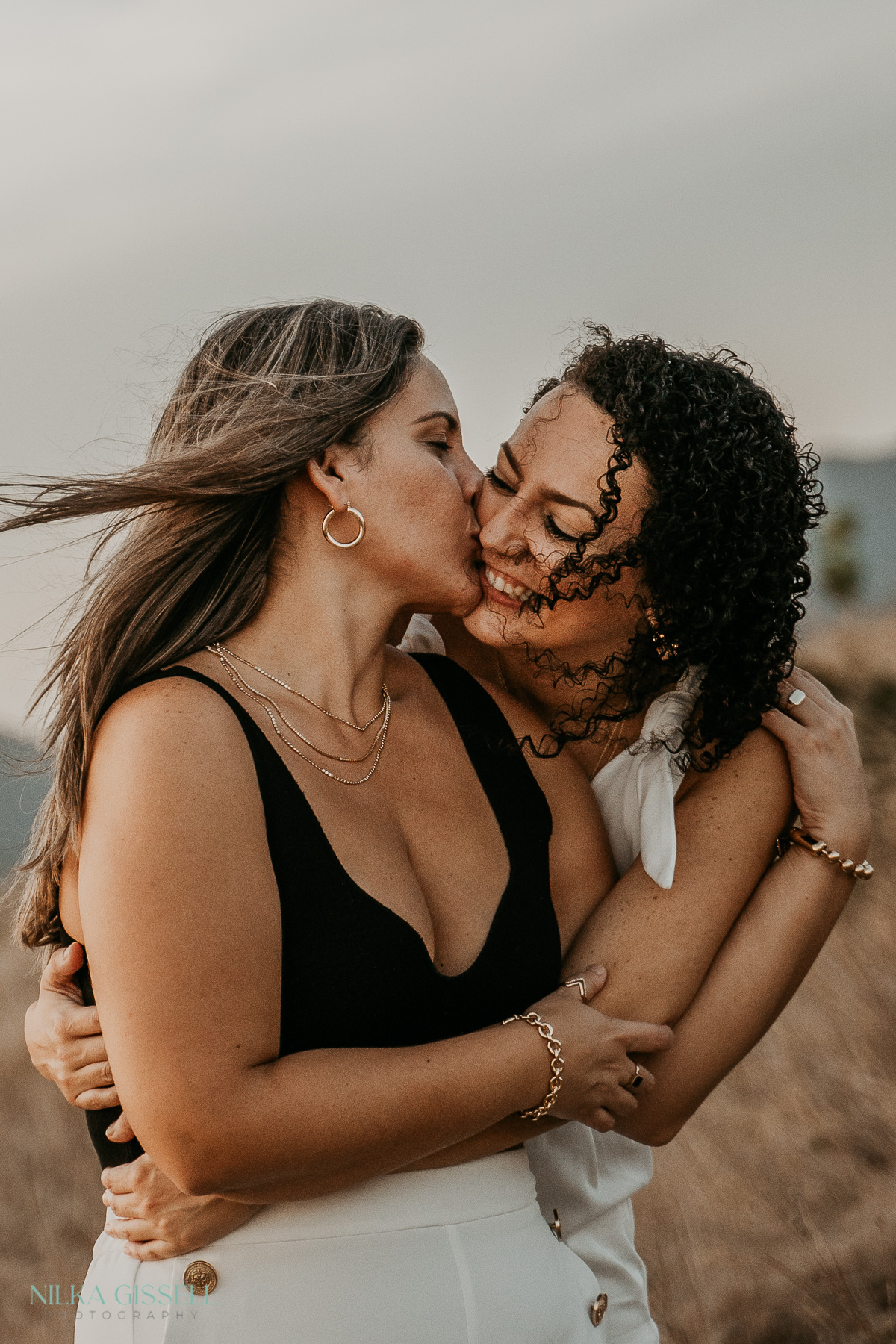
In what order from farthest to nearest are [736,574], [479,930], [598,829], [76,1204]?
[76,1204], [598,829], [736,574], [479,930]

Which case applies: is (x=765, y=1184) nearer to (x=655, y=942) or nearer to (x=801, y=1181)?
(x=801, y=1181)

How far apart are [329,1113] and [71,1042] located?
522 mm

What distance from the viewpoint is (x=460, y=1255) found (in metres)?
1.82

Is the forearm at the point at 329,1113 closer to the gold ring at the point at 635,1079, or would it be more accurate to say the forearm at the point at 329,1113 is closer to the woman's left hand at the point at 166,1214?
the woman's left hand at the point at 166,1214

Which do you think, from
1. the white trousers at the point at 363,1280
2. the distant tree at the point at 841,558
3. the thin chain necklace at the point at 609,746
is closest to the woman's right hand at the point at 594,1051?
the white trousers at the point at 363,1280

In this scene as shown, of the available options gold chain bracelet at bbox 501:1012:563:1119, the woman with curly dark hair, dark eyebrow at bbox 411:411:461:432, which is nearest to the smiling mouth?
the woman with curly dark hair

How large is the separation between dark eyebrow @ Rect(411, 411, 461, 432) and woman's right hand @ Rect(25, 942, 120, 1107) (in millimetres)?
1043

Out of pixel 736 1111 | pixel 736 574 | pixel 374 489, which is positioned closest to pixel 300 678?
pixel 374 489

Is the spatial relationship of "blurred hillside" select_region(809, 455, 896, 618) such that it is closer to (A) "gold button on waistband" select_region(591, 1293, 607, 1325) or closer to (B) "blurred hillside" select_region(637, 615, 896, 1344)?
(B) "blurred hillside" select_region(637, 615, 896, 1344)

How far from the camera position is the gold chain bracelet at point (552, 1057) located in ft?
6.09

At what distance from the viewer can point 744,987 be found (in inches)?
83.6

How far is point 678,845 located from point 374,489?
824 millimetres

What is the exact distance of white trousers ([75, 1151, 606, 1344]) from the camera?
172 cm

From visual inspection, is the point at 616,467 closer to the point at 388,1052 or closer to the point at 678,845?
the point at 678,845
